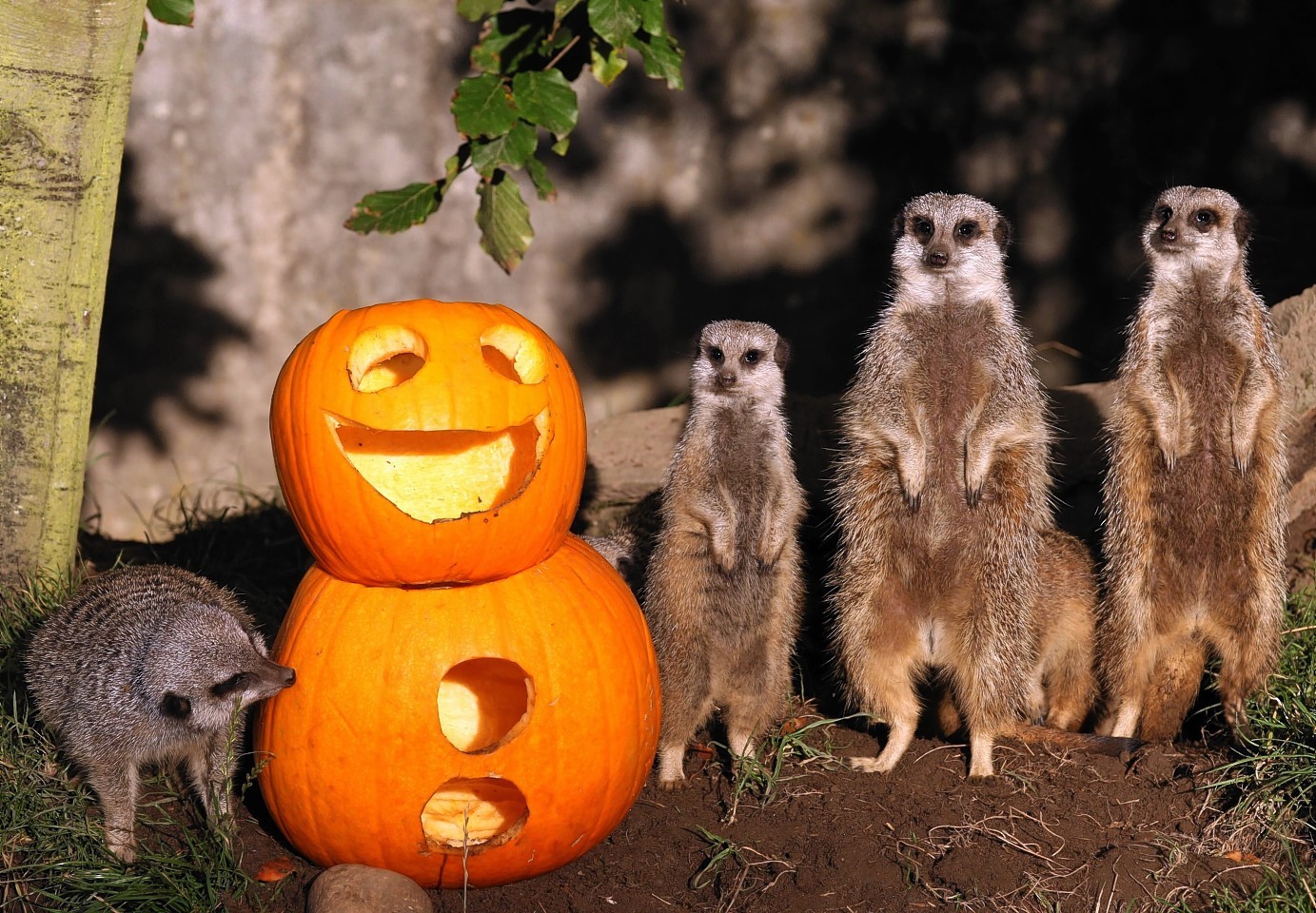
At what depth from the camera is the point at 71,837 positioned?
10.8 feet

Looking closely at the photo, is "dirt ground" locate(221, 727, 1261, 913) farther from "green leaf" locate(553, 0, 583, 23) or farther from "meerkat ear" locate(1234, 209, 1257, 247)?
"green leaf" locate(553, 0, 583, 23)

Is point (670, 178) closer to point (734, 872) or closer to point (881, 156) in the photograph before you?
point (881, 156)

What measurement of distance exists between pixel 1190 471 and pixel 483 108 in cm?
238

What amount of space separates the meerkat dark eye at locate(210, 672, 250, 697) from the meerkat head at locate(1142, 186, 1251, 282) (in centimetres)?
293

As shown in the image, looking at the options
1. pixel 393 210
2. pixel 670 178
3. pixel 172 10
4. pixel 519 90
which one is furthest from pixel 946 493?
pixel 670 178

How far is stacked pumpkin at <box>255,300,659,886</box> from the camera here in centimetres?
317

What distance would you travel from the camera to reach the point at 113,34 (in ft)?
13.0

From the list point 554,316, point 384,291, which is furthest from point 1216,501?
point 384,291

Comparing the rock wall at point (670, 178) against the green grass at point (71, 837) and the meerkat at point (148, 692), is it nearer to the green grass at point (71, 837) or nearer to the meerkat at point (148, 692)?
the green grass at point (71, 837)

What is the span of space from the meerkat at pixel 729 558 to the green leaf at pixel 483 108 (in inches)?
37.0

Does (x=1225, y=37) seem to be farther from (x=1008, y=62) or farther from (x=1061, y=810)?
(x=1061, y=810)

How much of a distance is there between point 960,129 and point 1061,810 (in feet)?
12.5

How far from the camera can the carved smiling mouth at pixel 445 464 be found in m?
3.32

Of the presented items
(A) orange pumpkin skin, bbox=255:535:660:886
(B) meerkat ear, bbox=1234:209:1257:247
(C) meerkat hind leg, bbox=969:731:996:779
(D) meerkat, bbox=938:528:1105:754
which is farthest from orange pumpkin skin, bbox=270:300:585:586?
(B) meerkat ear, bbox=1234:209:1257:247
